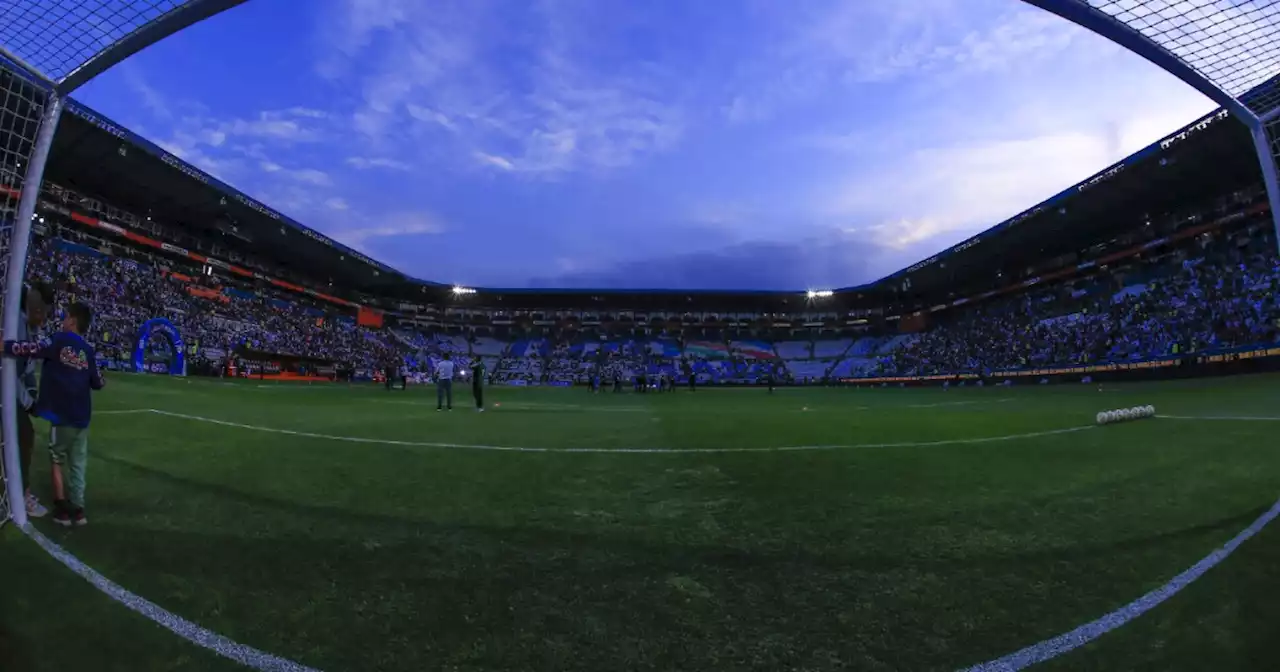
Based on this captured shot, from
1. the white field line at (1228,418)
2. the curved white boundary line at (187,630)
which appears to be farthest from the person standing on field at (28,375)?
the white field line at (1228,418)

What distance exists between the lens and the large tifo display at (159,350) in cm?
3260

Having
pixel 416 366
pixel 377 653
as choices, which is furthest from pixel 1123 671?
pixel 416 366

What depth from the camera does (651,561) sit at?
3.30 metres

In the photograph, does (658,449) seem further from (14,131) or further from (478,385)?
(478,385)

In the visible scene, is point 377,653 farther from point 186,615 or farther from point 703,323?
point 703,323

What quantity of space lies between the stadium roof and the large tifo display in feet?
36.3

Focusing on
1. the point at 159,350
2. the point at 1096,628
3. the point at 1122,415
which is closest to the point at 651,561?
the point at 1096,628

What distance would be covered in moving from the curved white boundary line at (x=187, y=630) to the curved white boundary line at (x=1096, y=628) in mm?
2757

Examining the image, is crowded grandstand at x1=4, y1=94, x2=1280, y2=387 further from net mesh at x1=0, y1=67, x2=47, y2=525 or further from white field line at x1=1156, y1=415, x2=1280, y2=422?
white field line at x1=1156, y1=415, x2=1280, y2=422

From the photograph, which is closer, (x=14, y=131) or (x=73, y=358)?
(x=73, y=358)

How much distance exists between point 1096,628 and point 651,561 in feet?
7.19

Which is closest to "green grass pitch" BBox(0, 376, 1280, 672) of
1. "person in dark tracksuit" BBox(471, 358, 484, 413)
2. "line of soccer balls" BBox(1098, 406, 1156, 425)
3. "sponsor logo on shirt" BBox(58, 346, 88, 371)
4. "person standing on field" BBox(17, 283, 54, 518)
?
"person standing on field" BBox(17, 283, 54, 518)

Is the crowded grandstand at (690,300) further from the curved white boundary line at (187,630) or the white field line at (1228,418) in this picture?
the white field line at (1228,418)

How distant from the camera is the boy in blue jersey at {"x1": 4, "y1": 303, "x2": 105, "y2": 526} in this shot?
418cm
